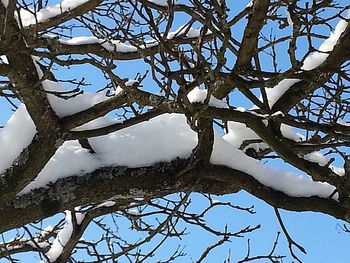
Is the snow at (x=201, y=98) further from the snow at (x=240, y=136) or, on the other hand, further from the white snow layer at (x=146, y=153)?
the snow at (x=240, y=136)

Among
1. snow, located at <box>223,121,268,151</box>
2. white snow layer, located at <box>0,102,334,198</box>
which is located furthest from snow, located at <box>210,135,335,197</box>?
snow, located at <box>223,121,268,151</box>

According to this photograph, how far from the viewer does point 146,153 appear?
2.88 metres

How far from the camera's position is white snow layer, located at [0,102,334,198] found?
2.77 m

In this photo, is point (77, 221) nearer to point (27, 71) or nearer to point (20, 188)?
point (20, 188)

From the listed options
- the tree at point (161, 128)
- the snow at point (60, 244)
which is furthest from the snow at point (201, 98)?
the snow at point (60, 244)

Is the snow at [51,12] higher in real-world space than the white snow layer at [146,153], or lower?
higher

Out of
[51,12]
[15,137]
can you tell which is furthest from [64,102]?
[51,12]

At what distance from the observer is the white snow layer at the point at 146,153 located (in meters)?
2.77

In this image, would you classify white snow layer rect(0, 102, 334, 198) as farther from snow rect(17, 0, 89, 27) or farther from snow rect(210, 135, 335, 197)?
snow rect(17, 0, 89, 27)

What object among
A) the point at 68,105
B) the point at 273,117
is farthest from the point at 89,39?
the point at 273,117

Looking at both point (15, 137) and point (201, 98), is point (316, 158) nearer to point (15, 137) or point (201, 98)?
point (201, 98)

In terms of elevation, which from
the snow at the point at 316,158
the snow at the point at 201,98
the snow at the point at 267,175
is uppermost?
the snow at the point at 316,158

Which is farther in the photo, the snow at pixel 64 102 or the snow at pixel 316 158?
the snow at pixel 316 158

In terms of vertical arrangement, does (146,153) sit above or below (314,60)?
below
